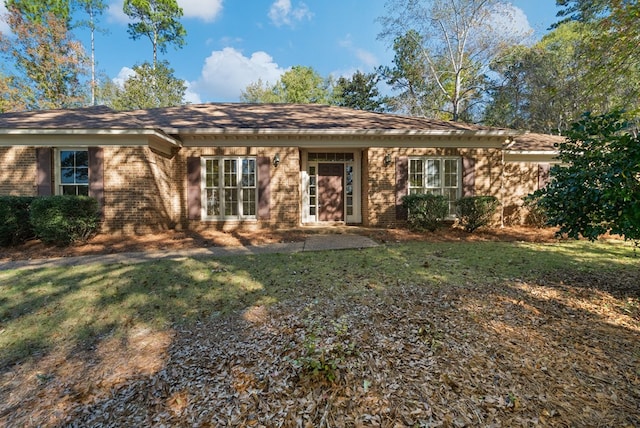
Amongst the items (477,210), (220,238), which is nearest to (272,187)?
(220,238)

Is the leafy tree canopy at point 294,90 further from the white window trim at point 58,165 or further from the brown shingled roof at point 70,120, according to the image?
the white window trim at point 58,165

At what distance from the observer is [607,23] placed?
7.84m

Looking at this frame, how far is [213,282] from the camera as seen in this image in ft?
14.9

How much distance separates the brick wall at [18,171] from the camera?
8.58m

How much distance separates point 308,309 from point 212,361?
1211mm

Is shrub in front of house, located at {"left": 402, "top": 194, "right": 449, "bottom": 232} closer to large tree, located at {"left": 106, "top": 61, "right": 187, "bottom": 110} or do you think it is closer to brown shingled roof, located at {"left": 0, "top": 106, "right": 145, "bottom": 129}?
brown shingled roof, located at {"left": 0, "top": 106, "right": 145, "bottom": 129}

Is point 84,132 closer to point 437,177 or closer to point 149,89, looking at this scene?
point 437,177

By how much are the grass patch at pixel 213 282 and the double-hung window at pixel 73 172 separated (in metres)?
4.37

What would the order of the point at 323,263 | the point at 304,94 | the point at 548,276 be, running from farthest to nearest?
the point at 304,94
the point at 323,263
the point at 548,276

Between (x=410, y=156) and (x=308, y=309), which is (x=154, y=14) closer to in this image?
(x=410, y=156)

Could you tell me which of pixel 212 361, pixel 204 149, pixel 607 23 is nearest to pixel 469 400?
pixel 212 361

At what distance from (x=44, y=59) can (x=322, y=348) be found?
94.7 feet

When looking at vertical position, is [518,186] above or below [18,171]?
below

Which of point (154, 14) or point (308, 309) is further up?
point (154, 14)
